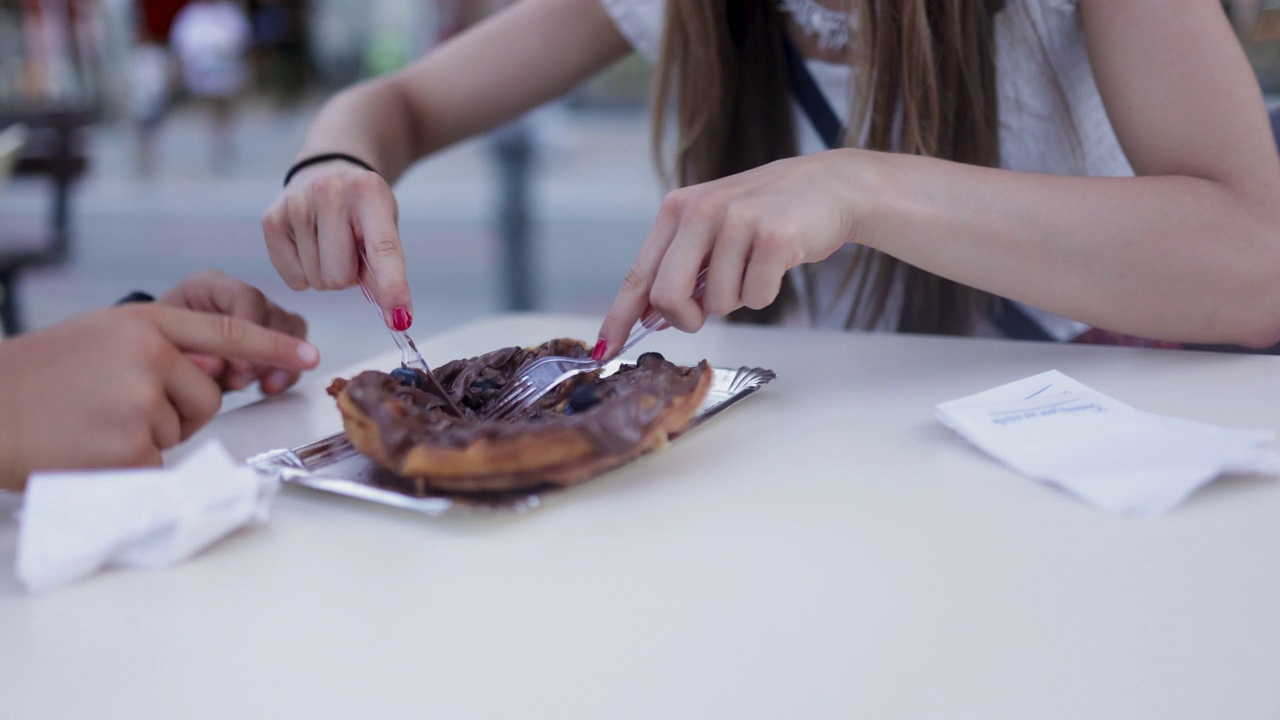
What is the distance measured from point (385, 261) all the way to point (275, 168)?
20.7 feet

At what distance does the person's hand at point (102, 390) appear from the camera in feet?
2.17

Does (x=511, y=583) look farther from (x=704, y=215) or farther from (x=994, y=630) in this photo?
(x=704, y=215)

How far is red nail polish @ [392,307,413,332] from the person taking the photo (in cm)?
87

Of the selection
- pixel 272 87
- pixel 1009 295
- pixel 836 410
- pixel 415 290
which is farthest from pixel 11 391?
pixel 272 87

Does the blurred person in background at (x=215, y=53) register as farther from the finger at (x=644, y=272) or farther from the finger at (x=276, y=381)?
the finger at (x=644, y=272)

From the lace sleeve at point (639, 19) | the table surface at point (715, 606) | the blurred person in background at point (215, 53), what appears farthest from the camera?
the blurred person in background at point (215, 53)

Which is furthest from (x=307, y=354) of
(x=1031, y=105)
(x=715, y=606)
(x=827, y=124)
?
(x=1031, y=105)

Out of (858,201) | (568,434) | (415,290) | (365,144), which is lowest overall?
(415,290)

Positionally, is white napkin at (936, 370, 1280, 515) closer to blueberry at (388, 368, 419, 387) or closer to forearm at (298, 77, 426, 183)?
blueberry at (388, 368, 419, 387)

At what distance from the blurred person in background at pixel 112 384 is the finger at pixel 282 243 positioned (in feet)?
0.91

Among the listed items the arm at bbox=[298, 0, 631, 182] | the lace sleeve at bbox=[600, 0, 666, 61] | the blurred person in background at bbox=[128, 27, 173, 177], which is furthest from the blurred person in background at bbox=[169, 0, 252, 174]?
the lace sleeve at bbox=[600, 0, 666, 61]

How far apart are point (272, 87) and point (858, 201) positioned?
6402mm

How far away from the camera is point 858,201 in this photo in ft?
2.86

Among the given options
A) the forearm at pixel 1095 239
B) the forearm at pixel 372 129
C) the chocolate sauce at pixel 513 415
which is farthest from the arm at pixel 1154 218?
the forearm at pixel 372 129
